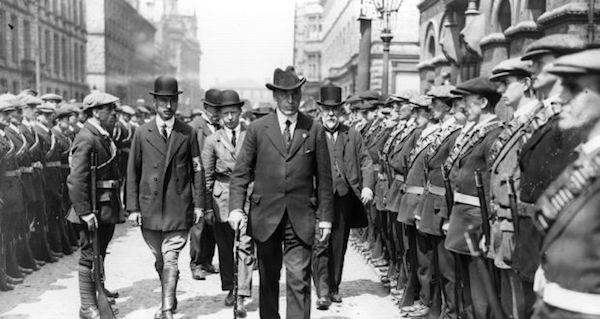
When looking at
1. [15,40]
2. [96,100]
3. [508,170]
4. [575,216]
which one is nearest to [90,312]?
[96,100]

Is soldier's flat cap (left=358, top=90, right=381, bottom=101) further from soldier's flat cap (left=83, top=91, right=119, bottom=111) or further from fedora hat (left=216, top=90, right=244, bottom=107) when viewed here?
soldier's flat cap (left=83, top=91, right=119, bottom=111)

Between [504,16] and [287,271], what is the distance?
10018 mm

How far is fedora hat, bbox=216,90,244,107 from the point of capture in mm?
7408

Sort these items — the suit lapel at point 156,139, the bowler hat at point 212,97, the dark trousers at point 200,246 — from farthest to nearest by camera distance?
the dark trousers at point 200,246 → the bowler hat at point 212,97 → the suit lapel at point 156,139

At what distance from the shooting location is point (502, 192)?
14.2 feet

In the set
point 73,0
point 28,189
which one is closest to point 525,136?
point 28,189

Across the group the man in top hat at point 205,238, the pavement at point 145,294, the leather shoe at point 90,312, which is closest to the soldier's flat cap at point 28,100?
the pavement at point 145,294

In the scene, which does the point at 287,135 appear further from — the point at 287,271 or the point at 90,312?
the point at 90,312

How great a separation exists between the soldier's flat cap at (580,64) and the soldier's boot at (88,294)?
15.9ft

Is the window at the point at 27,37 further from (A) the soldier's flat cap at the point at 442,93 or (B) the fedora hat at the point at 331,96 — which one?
(A) the soldier's flat cap at the point at 442,93

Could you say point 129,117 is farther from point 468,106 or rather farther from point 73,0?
point 73,0

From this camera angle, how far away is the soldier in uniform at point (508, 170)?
424cm

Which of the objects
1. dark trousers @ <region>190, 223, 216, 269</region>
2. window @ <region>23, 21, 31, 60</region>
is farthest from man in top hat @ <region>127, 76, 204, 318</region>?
window @ <region>23, 21, 31, 60</region>

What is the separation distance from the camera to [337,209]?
7.31 meters
